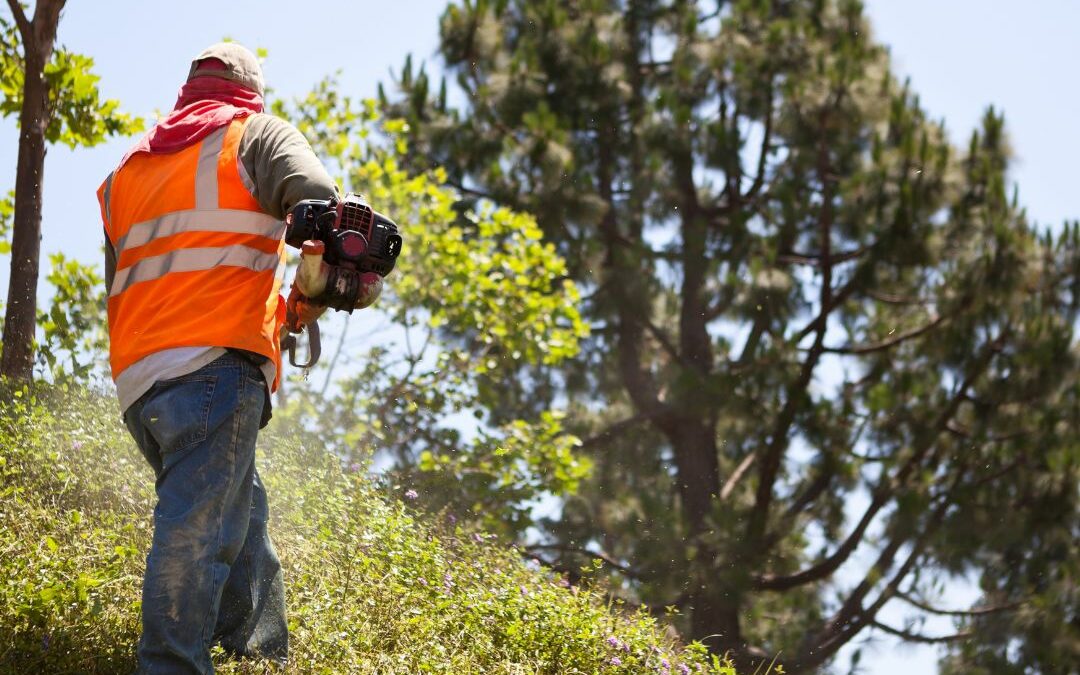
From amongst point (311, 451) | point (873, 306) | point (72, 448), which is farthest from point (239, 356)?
point (873, 306)

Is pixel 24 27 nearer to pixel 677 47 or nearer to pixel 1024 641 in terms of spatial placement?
pixel 677 47

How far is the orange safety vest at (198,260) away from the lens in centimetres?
271

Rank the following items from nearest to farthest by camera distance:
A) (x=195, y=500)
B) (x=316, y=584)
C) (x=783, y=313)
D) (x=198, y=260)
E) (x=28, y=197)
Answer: (x=195, y=500), (x=198, y=260), (x=316, y=584), (x=28, y=197), (x=783, y=313)

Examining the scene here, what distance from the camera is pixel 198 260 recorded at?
273 centimetres

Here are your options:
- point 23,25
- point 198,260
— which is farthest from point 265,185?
point 23,25

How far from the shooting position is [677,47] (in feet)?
40.0

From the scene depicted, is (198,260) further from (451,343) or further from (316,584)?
(451,343)

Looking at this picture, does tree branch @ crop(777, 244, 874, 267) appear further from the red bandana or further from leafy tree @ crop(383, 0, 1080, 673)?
the red bandana

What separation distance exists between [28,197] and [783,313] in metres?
7.65

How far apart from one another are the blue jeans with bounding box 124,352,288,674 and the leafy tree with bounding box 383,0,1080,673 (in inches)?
313

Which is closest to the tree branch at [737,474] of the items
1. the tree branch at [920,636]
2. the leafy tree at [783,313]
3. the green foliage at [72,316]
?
the leafy tree at [783,313]

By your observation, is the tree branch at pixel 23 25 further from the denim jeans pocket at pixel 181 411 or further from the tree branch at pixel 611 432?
the tree branch at pixel 611 432

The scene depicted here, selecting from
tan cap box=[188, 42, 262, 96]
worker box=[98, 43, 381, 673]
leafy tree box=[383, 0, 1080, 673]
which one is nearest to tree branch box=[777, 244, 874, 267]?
leafy tree box=[383, 0, 1080, 673]

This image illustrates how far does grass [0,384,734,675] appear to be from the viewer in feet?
10.4
